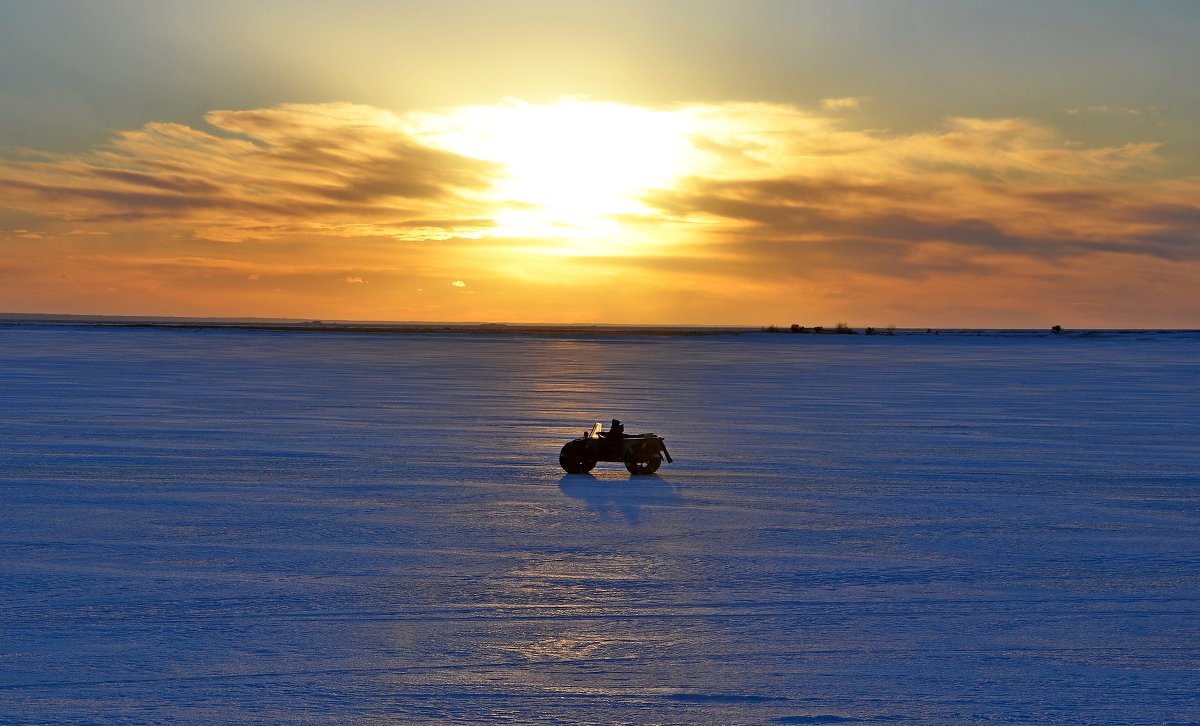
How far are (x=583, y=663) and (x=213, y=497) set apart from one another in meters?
6.95

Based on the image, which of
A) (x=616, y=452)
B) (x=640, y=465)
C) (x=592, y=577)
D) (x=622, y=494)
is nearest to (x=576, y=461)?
(x=616, y=452)

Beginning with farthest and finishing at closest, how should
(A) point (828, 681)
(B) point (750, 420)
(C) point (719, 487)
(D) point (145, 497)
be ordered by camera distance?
(B) point (750, 420), (C) point (719, 487), (D) point (145, 497), (A) point (828, 681)

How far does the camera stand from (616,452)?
14.2 metres

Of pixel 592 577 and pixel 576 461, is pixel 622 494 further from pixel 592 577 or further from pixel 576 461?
pixel 592 577

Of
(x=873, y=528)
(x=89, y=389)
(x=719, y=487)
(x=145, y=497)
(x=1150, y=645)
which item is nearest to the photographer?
(x=1150, y=645)

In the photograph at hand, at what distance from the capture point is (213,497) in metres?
12.0

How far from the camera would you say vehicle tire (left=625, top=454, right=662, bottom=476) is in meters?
14.0

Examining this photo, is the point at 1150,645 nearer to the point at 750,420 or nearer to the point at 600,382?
the point at 750,420

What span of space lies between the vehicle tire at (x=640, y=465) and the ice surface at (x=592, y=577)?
32 cm

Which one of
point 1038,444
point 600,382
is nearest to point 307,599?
point 1038,444

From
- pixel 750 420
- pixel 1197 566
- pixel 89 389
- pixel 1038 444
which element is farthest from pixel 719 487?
pixel 89 389

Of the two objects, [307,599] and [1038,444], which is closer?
[307,599]

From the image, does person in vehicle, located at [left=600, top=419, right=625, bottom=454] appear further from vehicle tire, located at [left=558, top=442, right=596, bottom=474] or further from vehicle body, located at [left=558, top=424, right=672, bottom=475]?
vehicle tire, located at [left=558, top=442, right=596, bottom=474]

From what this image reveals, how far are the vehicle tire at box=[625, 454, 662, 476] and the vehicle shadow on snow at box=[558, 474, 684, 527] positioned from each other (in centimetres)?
8
